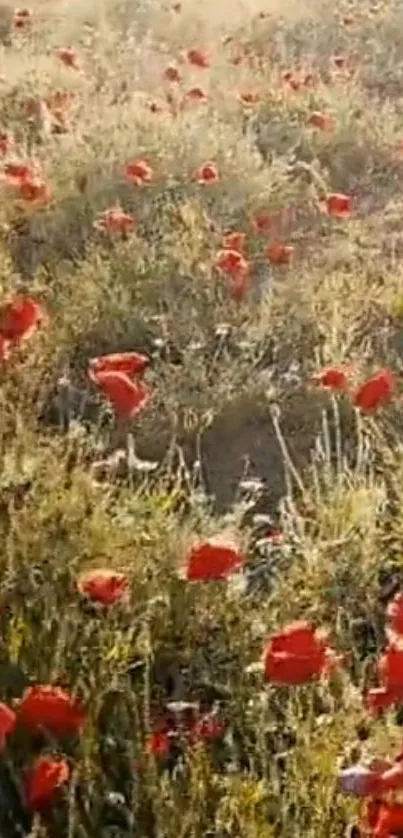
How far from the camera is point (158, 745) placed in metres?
2.26

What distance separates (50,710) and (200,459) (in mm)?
1502

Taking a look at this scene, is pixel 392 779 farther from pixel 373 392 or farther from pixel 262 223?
pixel 262 223

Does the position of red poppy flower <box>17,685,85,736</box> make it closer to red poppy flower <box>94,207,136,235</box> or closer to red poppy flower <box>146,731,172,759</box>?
red poppy flower <box>146,731,172,759</box>

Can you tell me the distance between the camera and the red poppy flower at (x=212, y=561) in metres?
2.34

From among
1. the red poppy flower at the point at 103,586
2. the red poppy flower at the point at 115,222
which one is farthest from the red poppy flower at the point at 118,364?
the red poppy flower at the point at 115,222

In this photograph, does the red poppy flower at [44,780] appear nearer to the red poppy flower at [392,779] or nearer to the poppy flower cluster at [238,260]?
the red poppy flower at [392,779]

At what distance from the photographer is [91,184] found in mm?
5426

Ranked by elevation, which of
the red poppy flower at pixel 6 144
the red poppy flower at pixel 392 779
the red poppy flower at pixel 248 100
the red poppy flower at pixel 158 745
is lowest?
the red poppy flower at pixel 158 745

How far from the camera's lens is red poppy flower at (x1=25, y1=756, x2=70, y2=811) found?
205 cm

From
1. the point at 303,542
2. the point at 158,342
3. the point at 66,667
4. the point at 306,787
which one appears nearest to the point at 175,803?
the point at 306,787

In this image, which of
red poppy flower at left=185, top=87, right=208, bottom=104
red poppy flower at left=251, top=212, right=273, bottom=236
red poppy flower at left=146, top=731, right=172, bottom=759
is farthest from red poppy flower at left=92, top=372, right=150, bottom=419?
red poppy flower at left=185, top=87, right=208, bottom=104

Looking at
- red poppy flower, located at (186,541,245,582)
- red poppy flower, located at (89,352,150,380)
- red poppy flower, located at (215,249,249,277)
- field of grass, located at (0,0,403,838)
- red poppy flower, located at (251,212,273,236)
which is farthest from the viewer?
red poppy flower, located at (251,212,273,236)

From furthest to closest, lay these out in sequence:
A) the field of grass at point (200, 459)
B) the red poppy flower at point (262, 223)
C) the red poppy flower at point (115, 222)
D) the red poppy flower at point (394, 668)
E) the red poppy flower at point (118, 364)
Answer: the red poppy flower at point (262, 223) → the red poppy flower at point (115, 222) → the red poppy flower at point (118, 364) → the field of grass at point (200, 459) → the red poppy flower at point (394, 668)

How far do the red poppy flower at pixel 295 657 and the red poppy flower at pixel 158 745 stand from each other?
0.23 meters
